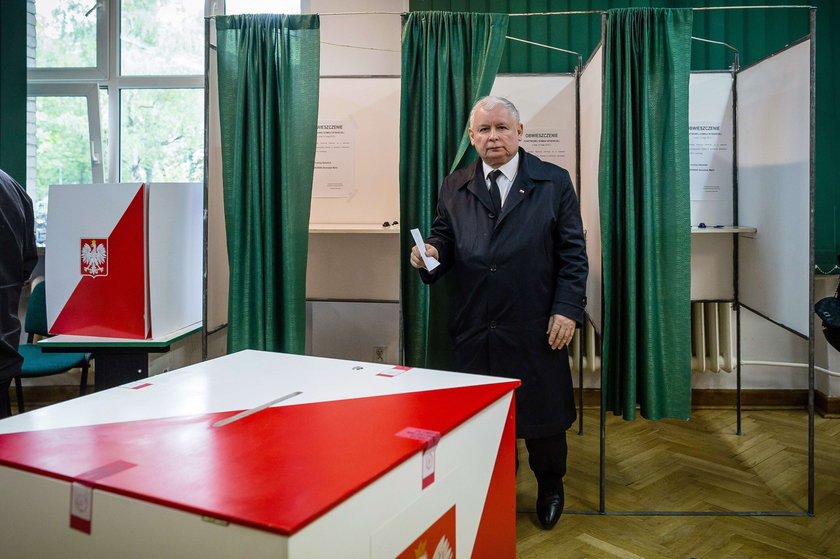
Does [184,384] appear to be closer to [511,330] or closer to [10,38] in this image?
[511,330]

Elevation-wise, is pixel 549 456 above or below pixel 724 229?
below

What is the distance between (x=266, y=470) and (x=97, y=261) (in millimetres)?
1509

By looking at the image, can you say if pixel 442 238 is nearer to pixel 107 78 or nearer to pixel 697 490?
pixel 697 490

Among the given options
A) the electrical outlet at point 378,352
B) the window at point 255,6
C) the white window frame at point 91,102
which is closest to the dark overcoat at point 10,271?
the white window frame at point 91,102

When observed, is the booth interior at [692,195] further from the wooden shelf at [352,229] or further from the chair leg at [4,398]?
the chair leg at [4,398]

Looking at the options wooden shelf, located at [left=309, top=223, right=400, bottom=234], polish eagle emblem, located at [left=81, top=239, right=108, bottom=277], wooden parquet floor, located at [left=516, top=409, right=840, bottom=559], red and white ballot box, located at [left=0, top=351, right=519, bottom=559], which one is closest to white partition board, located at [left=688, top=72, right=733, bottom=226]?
wooden parquet floor, located at [left=516, top=409, right=840, bottom=559]

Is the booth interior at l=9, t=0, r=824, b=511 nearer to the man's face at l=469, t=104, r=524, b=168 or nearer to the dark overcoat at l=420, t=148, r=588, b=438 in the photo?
the dark overcoat at l=420, t=148, r=588, b=438

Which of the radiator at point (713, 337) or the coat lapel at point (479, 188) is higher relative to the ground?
the coat lapel at point (479, 188)

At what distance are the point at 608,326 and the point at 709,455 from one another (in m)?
1.11

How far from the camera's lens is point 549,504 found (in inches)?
86.7

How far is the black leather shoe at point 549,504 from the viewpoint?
219 cm

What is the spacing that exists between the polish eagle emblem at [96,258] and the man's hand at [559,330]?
5.02 ft

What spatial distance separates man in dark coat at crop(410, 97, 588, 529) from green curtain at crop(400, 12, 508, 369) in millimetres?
160

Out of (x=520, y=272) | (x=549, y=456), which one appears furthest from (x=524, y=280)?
(x=549, y=456)
